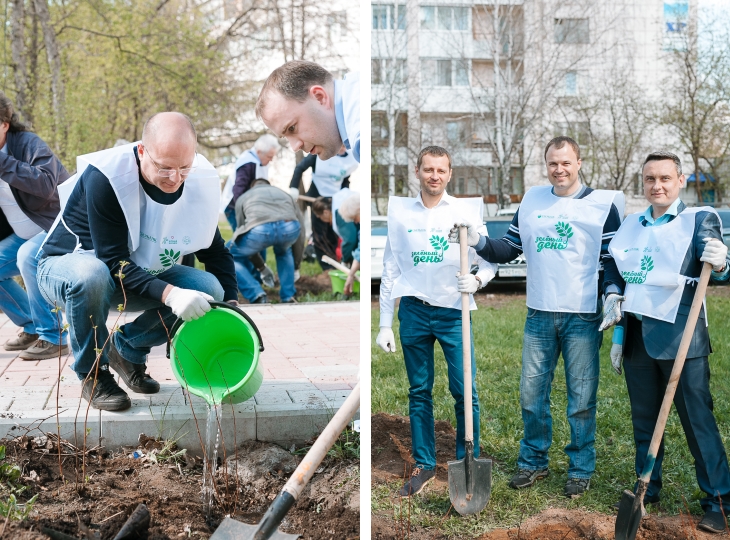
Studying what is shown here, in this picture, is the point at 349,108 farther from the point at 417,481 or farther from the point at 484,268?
the point at 417,481

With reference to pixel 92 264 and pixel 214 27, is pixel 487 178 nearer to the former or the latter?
pixel 214 27

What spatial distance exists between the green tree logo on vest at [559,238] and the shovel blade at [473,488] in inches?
38.8

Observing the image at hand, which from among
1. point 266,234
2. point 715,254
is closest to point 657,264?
point 715,254

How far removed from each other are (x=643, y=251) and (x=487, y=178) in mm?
15270

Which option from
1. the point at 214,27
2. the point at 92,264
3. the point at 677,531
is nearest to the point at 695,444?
the point at 677,531

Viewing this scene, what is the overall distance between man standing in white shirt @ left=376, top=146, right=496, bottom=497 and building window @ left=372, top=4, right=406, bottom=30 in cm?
1207

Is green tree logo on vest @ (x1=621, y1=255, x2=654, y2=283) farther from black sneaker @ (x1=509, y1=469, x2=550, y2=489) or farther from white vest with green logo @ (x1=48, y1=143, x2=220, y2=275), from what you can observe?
white vest with green logo @ (x1=48, y1=143, x2=220, y2=275)

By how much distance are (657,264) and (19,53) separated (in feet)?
29.0

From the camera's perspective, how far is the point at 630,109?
15211 millimetres

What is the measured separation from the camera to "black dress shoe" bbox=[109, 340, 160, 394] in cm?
380

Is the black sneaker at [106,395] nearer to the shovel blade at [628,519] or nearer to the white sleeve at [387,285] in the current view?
the white sleeve at [387,285]

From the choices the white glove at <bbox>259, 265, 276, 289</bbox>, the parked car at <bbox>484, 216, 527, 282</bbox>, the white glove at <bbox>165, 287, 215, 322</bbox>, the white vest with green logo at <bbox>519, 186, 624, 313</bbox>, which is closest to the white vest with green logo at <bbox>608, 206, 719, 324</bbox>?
the white vest with green logo at <bbox>519, 186, 624, 313</bbox>

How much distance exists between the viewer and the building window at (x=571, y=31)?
16062mm

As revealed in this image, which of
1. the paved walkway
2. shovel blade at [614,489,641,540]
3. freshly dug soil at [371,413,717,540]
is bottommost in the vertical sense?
freshly dug soil at [371,413,717,540]
